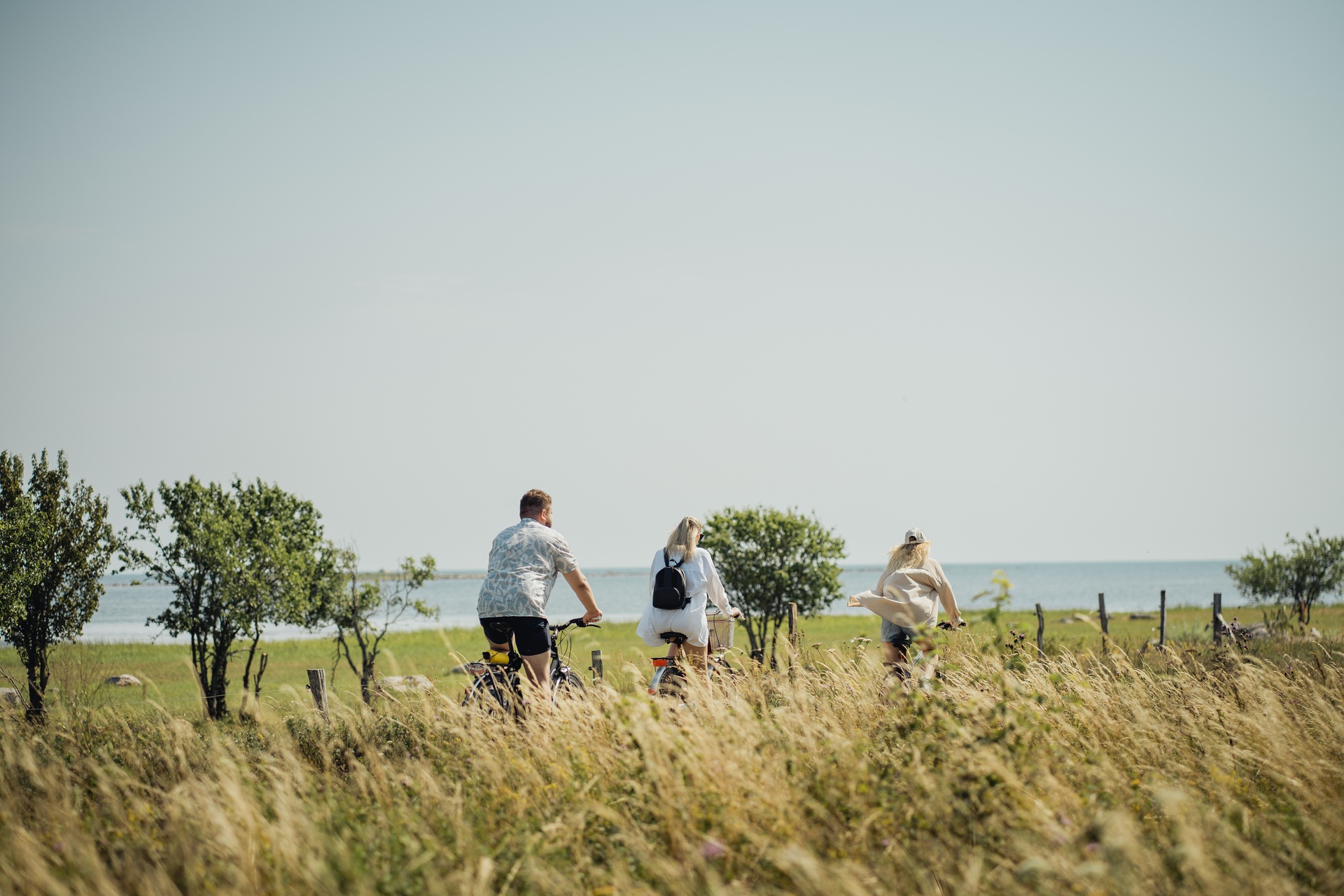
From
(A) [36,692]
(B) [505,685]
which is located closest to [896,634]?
(B) [505,685]

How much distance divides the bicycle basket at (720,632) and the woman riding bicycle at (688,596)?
0.42m

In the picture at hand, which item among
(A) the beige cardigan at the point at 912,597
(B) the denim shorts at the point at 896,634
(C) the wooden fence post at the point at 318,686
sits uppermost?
(A) the beige cardigan at the point at 912,597

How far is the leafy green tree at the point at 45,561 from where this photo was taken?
1345 centimetres

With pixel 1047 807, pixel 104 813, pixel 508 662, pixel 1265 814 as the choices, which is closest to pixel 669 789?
pixel 1047 807

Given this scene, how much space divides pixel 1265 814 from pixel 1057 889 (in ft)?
6.28

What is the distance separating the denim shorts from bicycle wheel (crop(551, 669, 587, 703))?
2919 millimetres

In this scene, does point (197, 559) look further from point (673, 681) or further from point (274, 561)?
point (673, 681)

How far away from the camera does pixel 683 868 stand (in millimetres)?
3889

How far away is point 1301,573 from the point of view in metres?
31.5

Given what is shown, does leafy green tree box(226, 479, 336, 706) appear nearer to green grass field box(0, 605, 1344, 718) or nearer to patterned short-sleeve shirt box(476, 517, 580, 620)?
green grass field box(0, 605, 1344, 718)

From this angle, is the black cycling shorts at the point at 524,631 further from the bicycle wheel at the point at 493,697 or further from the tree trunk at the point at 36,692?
the tree trunk at the point at 36,692

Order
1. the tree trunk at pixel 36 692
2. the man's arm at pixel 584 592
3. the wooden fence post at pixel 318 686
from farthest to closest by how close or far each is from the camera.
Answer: the tree trunk at pixel 36 692 < the wooden fence post at pixel 318 686 < the man's arm at pixel 584 592

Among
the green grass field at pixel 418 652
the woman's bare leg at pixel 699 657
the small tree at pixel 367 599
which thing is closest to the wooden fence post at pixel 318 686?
the green grass field at pixel 418 652

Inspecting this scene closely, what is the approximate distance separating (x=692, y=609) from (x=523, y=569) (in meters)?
1.97
